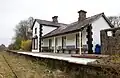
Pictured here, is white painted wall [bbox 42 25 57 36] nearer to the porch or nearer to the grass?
the porch

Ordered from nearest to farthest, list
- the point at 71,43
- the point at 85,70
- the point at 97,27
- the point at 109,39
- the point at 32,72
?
the point at 85,70 → the point at 32,72 → the point at 109,39 → the point at 97,27 → the point at 71,43

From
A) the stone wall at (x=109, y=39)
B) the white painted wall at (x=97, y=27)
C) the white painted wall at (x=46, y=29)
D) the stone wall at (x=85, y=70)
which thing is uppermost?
the white painted wall at (x=46, y=29)

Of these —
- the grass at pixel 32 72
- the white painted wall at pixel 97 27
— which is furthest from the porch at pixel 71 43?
the grass at pixel 32 72

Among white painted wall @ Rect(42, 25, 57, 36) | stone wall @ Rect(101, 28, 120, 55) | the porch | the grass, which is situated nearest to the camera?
the grass

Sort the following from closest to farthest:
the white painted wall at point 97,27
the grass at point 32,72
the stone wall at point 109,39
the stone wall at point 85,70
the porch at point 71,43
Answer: the stone wall at point 85,70
the grass at point 32,72
the stone wall at point 109,39
the porch at point 71,43
the white painted wall at point 97,27

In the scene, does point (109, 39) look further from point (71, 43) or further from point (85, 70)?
point (71, 43)

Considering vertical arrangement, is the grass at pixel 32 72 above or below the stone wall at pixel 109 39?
below

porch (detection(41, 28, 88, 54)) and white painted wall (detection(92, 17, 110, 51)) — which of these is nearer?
porch (detection(41, 28, 88, 54))

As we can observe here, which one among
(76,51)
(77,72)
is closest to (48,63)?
(77,72)

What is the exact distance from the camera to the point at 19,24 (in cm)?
5478

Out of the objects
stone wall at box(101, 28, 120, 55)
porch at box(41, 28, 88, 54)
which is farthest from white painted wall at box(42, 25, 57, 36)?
stone wall at box(101, 28, 120, 55)

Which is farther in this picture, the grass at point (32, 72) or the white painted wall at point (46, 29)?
the white painted wall at point (46, 29)

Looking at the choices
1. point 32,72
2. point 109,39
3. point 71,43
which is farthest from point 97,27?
point 32,72

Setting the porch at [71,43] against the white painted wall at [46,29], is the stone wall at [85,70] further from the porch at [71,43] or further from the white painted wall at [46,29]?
the white painted wall at [46,29]
